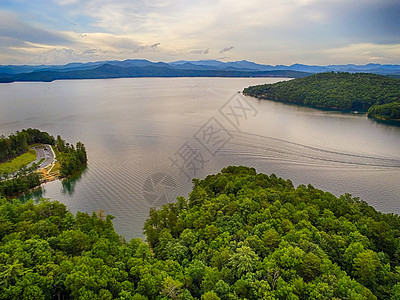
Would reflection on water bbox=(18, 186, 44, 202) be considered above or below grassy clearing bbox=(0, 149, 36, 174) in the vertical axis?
below

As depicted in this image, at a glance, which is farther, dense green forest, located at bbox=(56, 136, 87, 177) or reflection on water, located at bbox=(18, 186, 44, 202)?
dense green forest, located at bbox=(56, 136, 87, 177)

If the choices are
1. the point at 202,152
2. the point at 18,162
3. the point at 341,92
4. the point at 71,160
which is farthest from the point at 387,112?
the point at 18,162

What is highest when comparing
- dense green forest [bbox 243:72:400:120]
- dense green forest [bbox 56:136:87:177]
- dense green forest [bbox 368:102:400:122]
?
dense green forest [bbox 243:72:400:120]

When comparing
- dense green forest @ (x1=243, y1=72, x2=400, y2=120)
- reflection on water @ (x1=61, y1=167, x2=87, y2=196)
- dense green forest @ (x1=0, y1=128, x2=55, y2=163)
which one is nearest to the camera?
reflection on water @ (x1=61, y1=167, x2=87, y2=196)

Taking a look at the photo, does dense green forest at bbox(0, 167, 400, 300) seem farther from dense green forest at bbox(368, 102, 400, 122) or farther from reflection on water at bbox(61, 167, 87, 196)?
dense green forest at bbox(368, 102, 400, 122)

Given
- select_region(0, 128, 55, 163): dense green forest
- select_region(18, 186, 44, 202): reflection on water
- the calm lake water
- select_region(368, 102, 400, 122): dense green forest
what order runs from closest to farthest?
the calm lake water, select_region(18, 186, 44, 202): reflection on water, select_region(0, 128, 55, 163): dense green forest, select_region(368, 102, 400, 122): dense green forest

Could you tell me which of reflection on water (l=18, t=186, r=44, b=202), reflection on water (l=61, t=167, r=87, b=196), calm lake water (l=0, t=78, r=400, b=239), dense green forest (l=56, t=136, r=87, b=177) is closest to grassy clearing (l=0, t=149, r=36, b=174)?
dense green forest (l=56, t=136, r=87, b=177)
